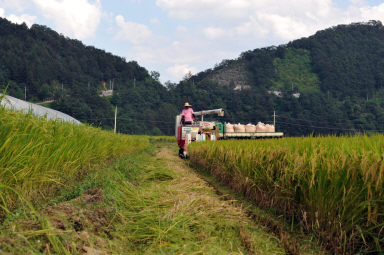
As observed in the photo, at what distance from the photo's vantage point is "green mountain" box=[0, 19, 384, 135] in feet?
189

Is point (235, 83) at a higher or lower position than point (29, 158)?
higher

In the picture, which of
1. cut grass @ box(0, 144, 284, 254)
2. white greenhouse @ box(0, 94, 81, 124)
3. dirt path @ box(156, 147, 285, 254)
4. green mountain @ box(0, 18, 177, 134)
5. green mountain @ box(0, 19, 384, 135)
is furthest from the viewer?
green mountain @ box(0, 19, 384, 135)

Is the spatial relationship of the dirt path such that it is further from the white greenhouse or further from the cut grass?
the white greenhouse

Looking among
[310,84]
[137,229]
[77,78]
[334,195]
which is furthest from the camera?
[310,84]

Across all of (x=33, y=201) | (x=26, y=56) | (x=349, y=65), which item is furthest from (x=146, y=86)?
(x=33, y=201)

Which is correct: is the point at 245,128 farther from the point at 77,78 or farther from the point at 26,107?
the point at 77,78

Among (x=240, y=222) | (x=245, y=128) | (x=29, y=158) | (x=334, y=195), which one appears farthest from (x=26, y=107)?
(x=334, y=195)

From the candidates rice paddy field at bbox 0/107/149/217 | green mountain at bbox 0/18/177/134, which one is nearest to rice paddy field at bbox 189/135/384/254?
rice paddy field at bbox 0/107/149/217

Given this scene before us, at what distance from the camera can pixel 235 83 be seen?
9162cm

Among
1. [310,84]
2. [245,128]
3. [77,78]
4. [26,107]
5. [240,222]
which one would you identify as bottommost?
[240,222]

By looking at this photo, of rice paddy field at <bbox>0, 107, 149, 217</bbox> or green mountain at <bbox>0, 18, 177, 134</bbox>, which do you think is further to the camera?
green mountain at <bbox>0, 18, 177, 134</bbox>

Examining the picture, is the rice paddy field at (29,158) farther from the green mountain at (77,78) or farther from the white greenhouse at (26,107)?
the green mountain at (77,78)

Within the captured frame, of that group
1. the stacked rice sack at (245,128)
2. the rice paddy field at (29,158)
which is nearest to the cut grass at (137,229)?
the rice paddy field at (29,158)

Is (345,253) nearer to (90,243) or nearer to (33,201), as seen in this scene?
(90,243)
